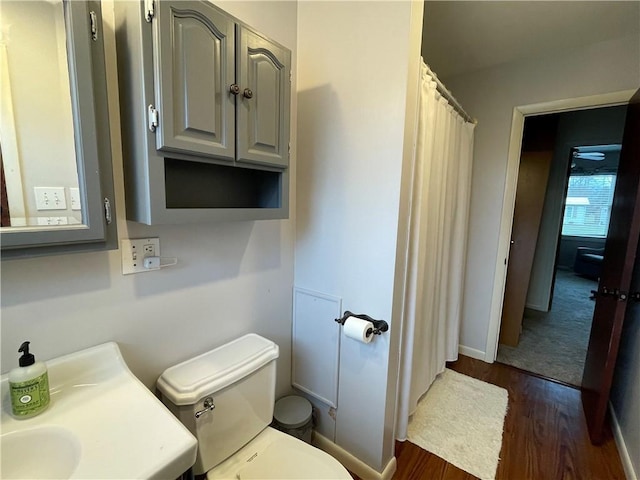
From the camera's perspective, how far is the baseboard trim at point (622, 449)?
1.47 metres

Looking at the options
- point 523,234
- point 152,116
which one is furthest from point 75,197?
point 523,234

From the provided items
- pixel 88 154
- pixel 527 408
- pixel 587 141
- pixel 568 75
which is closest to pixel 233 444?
pixel 88 154

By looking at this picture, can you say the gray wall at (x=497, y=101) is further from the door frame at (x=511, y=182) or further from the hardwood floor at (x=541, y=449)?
the hardwood floor at (x=541, y=449)

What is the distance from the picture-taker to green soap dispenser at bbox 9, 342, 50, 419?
28.4 inches

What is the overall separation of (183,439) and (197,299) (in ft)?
1.96

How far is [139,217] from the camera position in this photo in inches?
35.4

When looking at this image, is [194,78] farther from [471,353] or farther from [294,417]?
[471,353]

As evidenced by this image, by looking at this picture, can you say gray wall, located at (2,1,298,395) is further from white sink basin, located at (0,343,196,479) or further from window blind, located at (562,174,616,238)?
window blind, located at (562,174,616,238)

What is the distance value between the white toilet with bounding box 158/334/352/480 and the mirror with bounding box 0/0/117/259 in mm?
588

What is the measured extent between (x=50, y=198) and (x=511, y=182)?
279cm

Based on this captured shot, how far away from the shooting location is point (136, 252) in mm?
1005

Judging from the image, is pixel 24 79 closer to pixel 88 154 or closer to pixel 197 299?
pixel 88 154

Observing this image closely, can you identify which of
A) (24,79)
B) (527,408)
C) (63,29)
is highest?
(63,29)

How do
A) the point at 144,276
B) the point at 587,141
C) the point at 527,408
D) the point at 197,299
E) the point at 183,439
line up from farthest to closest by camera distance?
the point at 587,141, the point at 527,408, the point at 197,299, the point at 144,276, the point at 183,439
